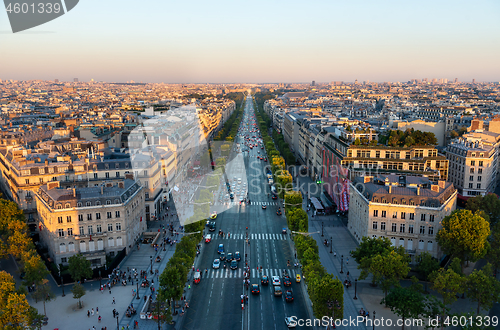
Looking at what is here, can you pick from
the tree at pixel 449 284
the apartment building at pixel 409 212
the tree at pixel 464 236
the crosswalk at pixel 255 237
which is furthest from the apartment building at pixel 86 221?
the tree at pixel 464 236

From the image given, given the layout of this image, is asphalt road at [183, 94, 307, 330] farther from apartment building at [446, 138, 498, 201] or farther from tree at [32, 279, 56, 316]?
apartment building at [446, 138, 498, 201]

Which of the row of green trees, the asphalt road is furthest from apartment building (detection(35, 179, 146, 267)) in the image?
the asphalt road

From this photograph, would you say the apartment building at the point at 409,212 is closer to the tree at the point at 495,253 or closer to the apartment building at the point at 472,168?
the tree at the point at 495,253

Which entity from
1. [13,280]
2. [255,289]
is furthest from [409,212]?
[13,280]

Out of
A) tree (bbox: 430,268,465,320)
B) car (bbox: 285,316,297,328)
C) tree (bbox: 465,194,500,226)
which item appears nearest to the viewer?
tree (bbox: 430,268,465,320)

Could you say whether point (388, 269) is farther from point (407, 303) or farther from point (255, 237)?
point (255, 237)
